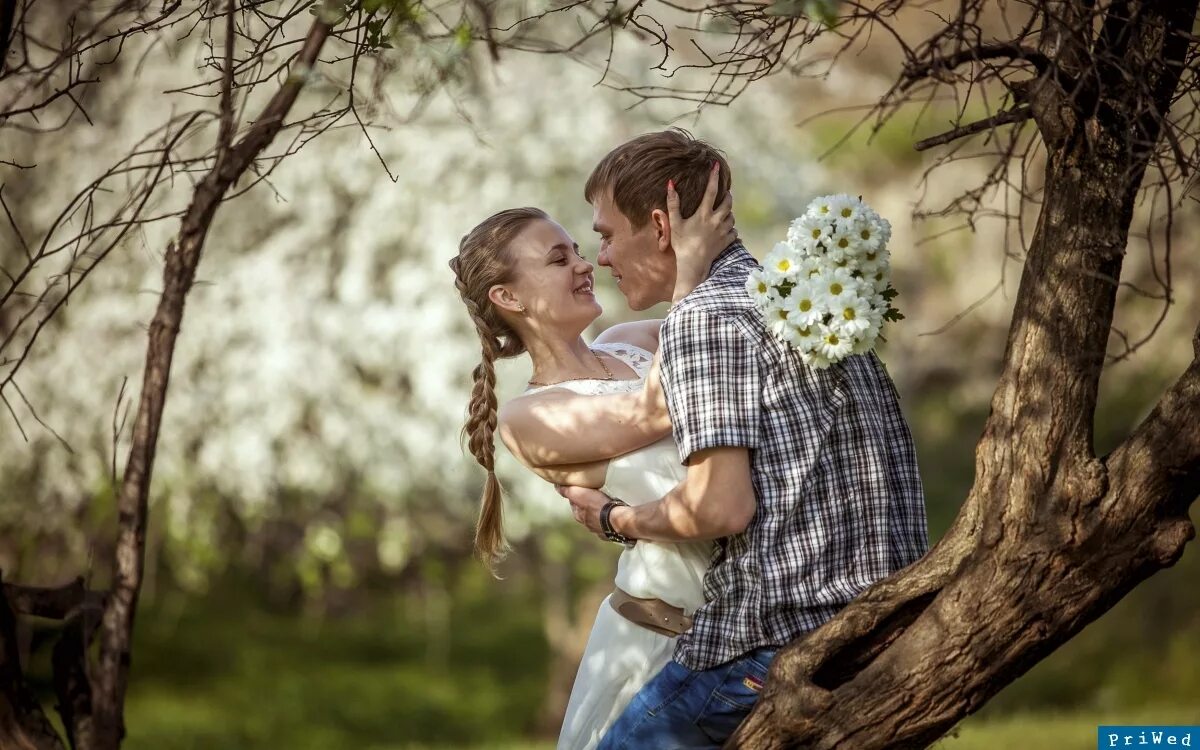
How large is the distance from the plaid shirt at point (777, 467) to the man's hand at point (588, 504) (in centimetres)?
27

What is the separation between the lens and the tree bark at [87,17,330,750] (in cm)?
234

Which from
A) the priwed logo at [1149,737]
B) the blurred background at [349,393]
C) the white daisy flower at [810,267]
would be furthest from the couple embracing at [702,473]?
the blurred background at [349,393]

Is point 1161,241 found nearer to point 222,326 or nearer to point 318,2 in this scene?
point 222,326

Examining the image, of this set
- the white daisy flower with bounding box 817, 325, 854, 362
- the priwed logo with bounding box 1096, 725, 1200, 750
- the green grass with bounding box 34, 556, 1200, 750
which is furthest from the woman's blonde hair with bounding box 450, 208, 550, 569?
the green grass with bounding box 34, 556, 1200, 750

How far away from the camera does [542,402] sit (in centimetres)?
269

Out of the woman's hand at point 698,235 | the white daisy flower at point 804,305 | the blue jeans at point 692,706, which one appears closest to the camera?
the white daisy flower at point 804,305

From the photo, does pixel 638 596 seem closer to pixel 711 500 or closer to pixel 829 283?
pixel 711 500

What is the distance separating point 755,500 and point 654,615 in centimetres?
37

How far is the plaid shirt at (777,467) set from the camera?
2.19 metres

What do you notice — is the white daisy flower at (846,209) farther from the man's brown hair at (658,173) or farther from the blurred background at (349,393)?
the blurred background at (349,393)

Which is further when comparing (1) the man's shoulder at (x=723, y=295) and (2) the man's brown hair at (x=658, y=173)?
(2) the man's brown hair at (x=658, y=173)

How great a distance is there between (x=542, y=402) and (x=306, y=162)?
5.44 metres

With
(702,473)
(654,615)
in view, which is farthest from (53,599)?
(702,473)

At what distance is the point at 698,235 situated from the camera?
242cm
